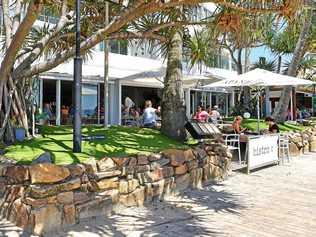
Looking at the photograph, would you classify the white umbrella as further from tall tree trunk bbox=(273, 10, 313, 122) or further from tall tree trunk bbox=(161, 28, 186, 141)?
tall tree trunk bbox=(161, 28, 186, 141)

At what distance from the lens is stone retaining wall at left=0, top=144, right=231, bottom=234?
627cm

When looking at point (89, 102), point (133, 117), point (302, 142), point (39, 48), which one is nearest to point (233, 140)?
A: point (302, 142)

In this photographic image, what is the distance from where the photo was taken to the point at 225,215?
24.5ft

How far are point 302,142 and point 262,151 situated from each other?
15.2ft

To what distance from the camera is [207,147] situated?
1020cm

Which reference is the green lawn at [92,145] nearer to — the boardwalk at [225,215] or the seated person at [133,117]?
the boardwalk at [225,215]

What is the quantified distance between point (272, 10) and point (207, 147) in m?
3.99

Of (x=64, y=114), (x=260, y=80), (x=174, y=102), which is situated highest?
(x=260, y=80)

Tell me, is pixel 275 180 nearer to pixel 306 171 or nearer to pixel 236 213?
pixel 306 171

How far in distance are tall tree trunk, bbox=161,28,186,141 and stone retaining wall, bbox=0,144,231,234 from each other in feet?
5.81

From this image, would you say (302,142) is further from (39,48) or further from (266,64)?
(266,64)

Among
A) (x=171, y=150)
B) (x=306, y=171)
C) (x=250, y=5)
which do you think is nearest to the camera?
(x=250, y=5)

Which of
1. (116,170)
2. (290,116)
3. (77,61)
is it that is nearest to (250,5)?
(77,61)

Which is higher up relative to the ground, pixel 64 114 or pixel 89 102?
pixel 89 102
